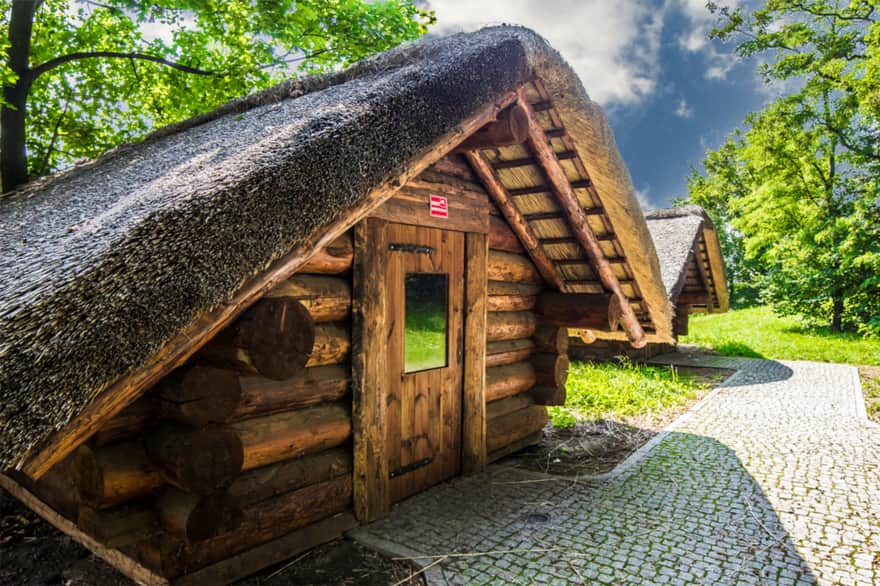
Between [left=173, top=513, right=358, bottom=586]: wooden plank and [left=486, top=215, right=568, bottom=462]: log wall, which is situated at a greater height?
[left=486, top=215, right=568, bottom=462]: log wall

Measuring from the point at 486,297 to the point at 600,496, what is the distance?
2106 millimetres

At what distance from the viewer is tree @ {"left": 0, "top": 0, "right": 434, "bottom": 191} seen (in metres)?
9.05

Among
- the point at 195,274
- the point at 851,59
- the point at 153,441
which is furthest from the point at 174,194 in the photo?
the point at 851,59

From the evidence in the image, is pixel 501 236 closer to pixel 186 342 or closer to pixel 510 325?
pixel 510 325

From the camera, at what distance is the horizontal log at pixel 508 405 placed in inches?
217

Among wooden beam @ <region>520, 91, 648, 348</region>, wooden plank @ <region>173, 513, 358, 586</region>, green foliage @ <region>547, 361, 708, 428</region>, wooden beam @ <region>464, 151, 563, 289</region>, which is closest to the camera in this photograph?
wooden plank @ <region>173, 513, 358, 586</region>

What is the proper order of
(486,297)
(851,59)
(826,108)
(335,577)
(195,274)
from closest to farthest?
(195,274)
(335,577)
(486,297)
(851,59)
(826,108)

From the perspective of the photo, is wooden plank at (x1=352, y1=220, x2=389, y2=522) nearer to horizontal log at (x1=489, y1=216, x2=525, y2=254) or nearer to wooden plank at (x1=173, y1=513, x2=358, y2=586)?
wooden plank at (x1=173, y1=513, x2=358, y2=586)

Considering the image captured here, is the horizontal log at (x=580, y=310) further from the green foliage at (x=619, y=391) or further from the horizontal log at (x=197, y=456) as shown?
the horizontal log at (x=197, y=456)

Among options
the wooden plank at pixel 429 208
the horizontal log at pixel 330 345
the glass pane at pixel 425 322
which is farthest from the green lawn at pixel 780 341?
the horizontal log at pixel 330 345

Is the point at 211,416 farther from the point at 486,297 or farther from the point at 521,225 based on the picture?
the point at 521,225

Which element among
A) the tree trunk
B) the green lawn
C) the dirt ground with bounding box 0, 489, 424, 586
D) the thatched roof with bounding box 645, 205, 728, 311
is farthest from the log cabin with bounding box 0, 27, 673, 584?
the green lawn

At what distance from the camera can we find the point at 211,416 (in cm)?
263

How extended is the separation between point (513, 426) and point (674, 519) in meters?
1.91
